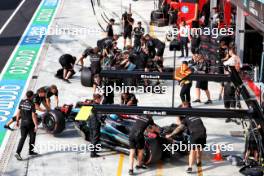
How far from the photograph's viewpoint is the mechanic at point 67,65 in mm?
21297

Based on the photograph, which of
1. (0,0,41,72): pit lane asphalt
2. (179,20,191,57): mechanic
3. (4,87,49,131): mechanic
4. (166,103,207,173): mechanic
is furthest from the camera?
(0,0,41,72): pit lane asphalt

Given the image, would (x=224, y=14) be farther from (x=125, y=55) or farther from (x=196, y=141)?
(x=196, y=141)

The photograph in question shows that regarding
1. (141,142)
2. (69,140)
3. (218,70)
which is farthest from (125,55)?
(141,142)

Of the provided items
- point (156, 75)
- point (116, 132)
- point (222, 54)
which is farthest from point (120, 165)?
point (222, 54)

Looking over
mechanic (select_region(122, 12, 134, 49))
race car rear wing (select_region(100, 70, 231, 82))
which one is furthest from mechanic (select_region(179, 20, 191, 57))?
race car rear wing (select_region(100, 70, 231, 82))

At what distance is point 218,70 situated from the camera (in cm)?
2098

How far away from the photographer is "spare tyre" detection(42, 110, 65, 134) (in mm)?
16156

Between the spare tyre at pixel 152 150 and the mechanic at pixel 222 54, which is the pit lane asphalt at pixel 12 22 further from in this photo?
the spare tyre at pixel 152 150

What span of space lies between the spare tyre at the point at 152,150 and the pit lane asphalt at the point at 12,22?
1093cm

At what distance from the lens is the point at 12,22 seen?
32.2 metres

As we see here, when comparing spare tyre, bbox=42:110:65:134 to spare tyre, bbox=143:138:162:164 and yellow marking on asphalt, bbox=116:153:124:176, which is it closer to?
yellow marking on asphalt, bbox=116:153:124:176

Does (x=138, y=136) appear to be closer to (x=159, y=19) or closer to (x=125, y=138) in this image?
(x=125, y=138)

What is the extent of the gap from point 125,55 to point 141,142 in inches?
278

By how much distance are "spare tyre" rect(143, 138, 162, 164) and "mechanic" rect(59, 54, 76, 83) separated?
7.64 metres
